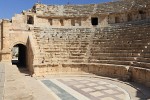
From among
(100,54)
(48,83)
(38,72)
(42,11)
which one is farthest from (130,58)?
(42,11)

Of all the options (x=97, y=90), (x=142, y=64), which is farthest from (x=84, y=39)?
(x=97, y=90)

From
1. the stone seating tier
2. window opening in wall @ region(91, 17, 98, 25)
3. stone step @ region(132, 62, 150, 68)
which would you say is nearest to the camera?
stone step @ region(132, 62, 150, 68)

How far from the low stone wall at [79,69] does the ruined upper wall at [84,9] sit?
261 inches

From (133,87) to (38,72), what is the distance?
23.6ft

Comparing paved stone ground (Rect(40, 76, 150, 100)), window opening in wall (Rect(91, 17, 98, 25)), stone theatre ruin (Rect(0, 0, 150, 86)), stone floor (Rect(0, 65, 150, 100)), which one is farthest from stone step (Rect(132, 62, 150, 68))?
window opening in wall (Rect(91, 17, 98, 25))

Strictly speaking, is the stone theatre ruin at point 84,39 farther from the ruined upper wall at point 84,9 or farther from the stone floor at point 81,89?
the stone floor at point 81,89

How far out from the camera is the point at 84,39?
19.3m

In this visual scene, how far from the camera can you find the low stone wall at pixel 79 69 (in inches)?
592

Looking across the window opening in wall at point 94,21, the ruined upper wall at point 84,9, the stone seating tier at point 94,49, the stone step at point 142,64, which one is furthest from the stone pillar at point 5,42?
the stone step at point 142,64

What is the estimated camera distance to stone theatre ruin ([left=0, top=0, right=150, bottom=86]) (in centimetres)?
1516

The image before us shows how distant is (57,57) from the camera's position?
17422mm

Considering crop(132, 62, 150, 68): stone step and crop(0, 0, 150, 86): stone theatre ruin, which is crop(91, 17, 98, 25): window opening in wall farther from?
crop(132, 62, 150, 68): stone step

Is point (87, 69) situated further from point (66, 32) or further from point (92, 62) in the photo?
point (66, 32)

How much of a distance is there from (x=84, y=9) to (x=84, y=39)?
451 cm
